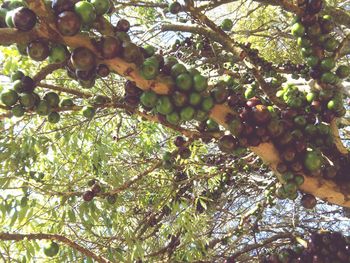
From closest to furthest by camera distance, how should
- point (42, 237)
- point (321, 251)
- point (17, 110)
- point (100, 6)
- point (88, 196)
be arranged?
point (100, 6), point (17, 110), point (42, 237), point (88, 196), point (321, 251)

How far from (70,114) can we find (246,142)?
6.20 ft

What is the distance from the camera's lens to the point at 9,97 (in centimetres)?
232

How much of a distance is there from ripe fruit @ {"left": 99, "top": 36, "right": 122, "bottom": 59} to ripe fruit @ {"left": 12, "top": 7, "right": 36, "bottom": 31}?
0.32m

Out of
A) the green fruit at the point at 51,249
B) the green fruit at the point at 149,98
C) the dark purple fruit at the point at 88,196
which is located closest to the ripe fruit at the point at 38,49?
the green fruit at the point at 149,98

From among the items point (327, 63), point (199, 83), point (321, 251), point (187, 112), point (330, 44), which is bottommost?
point (321, 251)

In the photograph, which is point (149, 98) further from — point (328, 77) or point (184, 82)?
point (328, 77)

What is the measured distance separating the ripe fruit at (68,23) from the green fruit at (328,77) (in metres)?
1.72

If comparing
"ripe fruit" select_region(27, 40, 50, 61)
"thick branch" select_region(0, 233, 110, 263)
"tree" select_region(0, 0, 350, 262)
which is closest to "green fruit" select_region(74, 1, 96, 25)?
"tree" select_region(0, 0, 350, 262)

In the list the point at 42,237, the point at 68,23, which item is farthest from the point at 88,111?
the point at 68,23

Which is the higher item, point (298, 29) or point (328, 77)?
point (298, 29)

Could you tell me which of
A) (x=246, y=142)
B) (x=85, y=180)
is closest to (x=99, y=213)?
(x=85, y=180)

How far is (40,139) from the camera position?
3221mm

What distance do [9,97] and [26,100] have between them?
0.08 m

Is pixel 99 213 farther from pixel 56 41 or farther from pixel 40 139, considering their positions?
pixel 56 41
